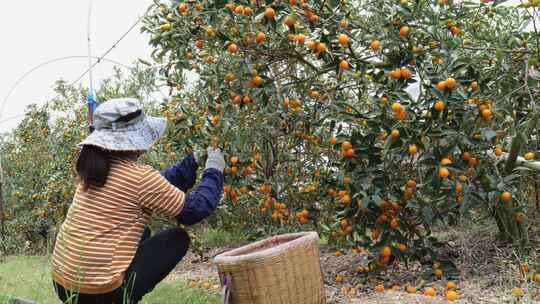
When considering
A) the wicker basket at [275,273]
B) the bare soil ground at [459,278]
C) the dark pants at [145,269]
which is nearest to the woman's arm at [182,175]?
the dark pants at [145,269]

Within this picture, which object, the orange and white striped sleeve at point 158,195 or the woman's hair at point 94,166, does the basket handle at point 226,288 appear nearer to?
the orange and white striped sleeve at point 158,195

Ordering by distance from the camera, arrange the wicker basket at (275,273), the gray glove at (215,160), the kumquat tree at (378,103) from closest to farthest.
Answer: the wicker basket at (275,273) < the gray glove at (215,160) < the kumquat tree at (378,103)

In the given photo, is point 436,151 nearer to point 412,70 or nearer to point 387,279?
point 412,70

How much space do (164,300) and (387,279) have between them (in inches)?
48.2

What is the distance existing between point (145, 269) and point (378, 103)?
130 cm

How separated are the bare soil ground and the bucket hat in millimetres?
1204

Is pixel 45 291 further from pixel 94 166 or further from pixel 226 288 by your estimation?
pixel 226 288

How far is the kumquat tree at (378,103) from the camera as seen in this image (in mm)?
2604

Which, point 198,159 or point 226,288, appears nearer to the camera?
point 226,288

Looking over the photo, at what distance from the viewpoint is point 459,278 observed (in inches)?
114

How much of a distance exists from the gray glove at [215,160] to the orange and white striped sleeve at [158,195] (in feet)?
0.94

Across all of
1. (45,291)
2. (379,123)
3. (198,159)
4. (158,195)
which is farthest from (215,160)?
(45,291)

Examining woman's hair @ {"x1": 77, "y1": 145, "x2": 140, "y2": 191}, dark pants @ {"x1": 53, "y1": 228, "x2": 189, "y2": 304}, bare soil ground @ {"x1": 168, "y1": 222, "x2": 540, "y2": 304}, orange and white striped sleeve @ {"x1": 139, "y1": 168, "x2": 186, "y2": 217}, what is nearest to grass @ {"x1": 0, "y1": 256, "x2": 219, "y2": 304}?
bare soil ground @ {"x1": 168, "y1": 222, "x2": 540, "y2": 304}

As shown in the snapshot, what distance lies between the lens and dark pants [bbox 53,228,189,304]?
222 cm
